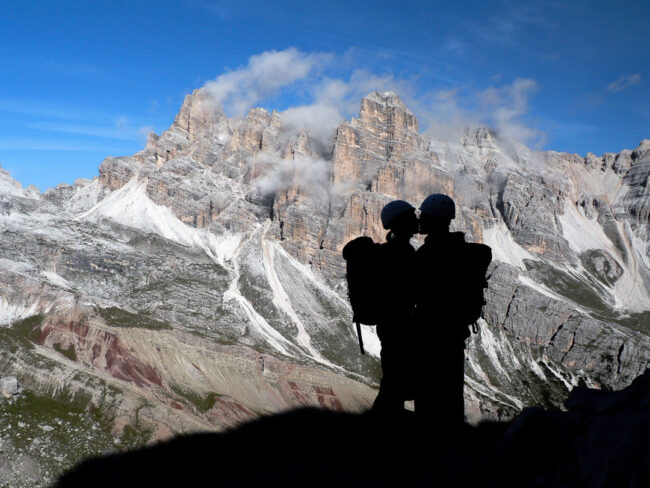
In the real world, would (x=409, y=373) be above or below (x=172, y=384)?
above

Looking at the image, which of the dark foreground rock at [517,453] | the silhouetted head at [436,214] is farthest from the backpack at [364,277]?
the dark foreground rock at [517,453]

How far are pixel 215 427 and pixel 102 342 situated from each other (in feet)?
166

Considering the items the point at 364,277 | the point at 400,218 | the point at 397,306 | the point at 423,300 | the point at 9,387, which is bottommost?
the point at 9,387

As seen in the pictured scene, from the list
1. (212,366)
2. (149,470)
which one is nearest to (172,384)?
(212,366)

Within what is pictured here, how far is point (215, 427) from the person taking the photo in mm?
121625

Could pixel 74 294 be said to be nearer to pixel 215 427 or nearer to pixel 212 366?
pixel 212 366

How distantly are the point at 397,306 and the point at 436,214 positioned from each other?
9.40ft

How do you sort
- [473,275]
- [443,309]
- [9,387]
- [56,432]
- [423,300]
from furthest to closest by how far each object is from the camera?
[9,387] → [56,432] → [423,300] → [443,309] → [473,275]

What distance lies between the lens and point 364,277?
517 inches

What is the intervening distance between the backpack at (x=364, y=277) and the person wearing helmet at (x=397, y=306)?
0.20m

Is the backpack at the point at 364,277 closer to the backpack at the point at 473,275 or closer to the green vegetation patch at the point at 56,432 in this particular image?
the backpack at the point at 473,275

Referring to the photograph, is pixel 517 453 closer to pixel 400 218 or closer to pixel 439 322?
pixel 439 322

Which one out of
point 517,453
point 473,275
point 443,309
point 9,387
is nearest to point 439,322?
point 443,309

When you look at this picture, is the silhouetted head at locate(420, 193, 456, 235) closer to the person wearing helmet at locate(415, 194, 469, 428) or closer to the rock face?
the person wearing helmet at locate(415, 194, 469, 428)
